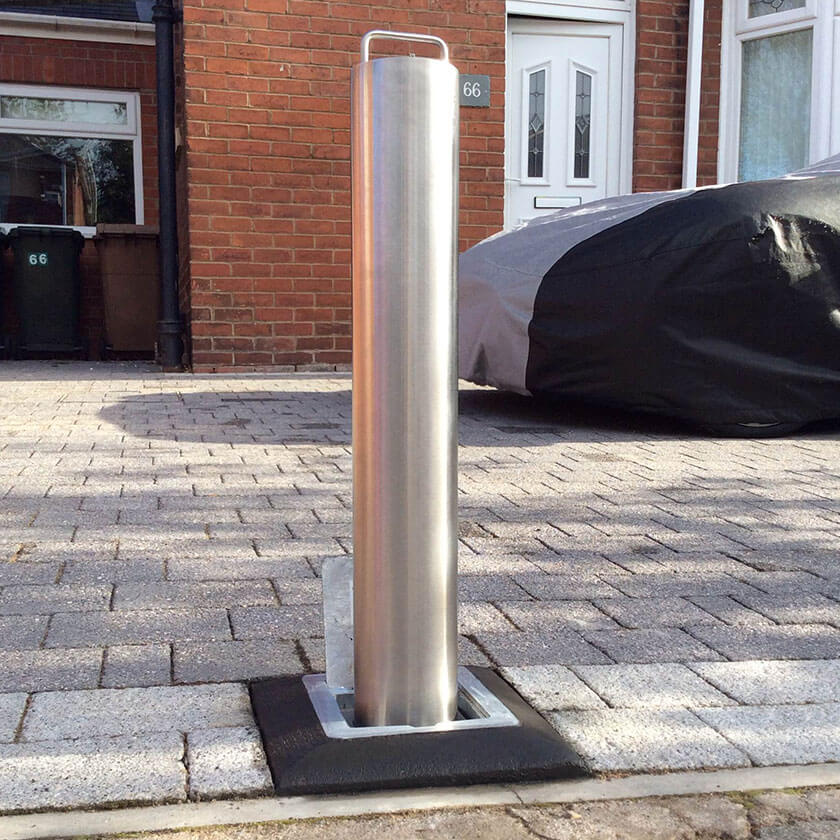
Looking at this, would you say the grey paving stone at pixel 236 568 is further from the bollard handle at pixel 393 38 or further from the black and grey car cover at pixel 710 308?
the black and grey car cover at pixel 710 308

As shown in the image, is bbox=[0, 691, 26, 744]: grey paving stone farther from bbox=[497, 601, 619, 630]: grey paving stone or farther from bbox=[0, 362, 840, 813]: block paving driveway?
bbox=[497, 601, 619, 630]: grey paving stone

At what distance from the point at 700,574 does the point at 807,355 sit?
2.39 metres

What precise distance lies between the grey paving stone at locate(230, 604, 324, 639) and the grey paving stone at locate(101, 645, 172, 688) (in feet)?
0.59

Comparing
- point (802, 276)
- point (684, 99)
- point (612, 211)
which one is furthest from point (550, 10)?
point (802, 276)

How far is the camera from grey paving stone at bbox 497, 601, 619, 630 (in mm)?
2305

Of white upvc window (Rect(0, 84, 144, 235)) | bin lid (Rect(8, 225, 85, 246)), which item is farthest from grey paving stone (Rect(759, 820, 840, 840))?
white upvc window (Rect(0, 84, 144, 235))

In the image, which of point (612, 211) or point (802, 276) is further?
point (612, 211)

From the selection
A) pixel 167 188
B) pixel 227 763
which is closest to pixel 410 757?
pixel 227 763

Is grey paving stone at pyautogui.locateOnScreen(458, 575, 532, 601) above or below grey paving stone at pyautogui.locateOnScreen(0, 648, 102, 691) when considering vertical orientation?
below

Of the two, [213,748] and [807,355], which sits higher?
[807,355]

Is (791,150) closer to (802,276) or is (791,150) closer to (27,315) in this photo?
(802,276)

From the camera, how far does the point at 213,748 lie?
165cm

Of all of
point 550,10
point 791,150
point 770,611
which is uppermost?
point 550,10

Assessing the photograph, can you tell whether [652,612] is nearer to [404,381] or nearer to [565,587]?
[565,587]
